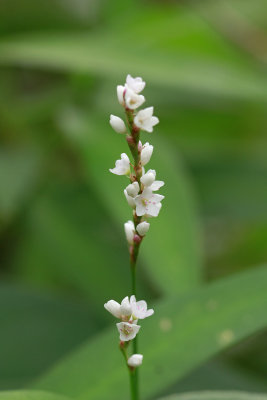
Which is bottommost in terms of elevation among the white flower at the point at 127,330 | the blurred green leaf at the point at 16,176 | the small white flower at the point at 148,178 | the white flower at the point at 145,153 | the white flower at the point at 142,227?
the blurred green leaf at the point at 16,176

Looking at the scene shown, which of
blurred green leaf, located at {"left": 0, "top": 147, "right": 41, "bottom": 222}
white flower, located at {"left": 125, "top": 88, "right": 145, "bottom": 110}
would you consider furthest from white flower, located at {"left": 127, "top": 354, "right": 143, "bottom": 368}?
blurred green leaf, located at {"left": 0, "top": 147, "right": 41, "bottom": 222}

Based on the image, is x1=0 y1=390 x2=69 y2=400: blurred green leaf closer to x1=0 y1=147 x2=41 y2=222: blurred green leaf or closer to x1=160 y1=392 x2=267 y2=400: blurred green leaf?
x1=160 y1=392 x2=267 y2=400: blurred green leaf

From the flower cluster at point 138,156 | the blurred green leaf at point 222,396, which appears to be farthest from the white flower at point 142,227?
the blurred green leaf at point 222,396

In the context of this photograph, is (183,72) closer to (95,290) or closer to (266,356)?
(95,290)

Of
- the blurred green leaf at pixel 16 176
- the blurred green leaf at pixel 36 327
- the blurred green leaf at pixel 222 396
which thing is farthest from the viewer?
the blurred green leaf at pixel 16 176

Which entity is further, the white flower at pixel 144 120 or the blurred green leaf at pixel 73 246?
the blurred green leaf at pixel 73 246

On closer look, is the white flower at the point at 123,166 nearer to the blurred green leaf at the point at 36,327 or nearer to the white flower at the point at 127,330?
the white flower at the point at 127,330

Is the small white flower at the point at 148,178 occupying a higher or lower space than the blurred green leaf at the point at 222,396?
higher

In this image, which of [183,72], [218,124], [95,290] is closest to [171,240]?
[95,290]
